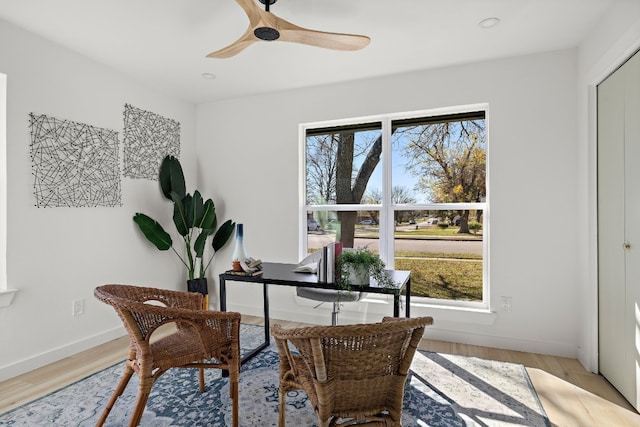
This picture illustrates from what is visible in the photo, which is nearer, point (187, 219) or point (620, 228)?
point (620, 228)

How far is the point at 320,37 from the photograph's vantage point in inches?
86.7

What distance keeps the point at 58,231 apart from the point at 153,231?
2.63 ft

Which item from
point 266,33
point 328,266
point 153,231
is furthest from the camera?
point 153,231

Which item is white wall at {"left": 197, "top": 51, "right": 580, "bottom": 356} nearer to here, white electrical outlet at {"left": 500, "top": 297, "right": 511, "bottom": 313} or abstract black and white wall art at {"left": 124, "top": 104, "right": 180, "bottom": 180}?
white electrical outlet at {"left": 500, "top": 297, "right": 511, "bottom": 313}

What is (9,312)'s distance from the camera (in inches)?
103

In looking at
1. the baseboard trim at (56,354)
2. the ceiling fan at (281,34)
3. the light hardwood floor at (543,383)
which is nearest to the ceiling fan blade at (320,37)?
the ceiling fan at (281,34)

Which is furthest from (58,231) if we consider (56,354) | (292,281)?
(292,281)

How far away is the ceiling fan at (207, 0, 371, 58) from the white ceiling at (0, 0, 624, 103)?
24 centimetres

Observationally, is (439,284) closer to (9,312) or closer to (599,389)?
(599,389)

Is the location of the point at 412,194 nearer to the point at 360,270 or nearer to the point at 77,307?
the point at 360,270

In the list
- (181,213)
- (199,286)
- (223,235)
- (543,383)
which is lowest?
(543,383)

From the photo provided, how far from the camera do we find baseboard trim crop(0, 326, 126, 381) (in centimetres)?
259

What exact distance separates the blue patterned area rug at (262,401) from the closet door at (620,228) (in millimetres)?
570

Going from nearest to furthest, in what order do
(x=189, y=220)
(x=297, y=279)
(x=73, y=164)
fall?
(x=297, y=279), (x=73, y=164), (x=189, y=220)
